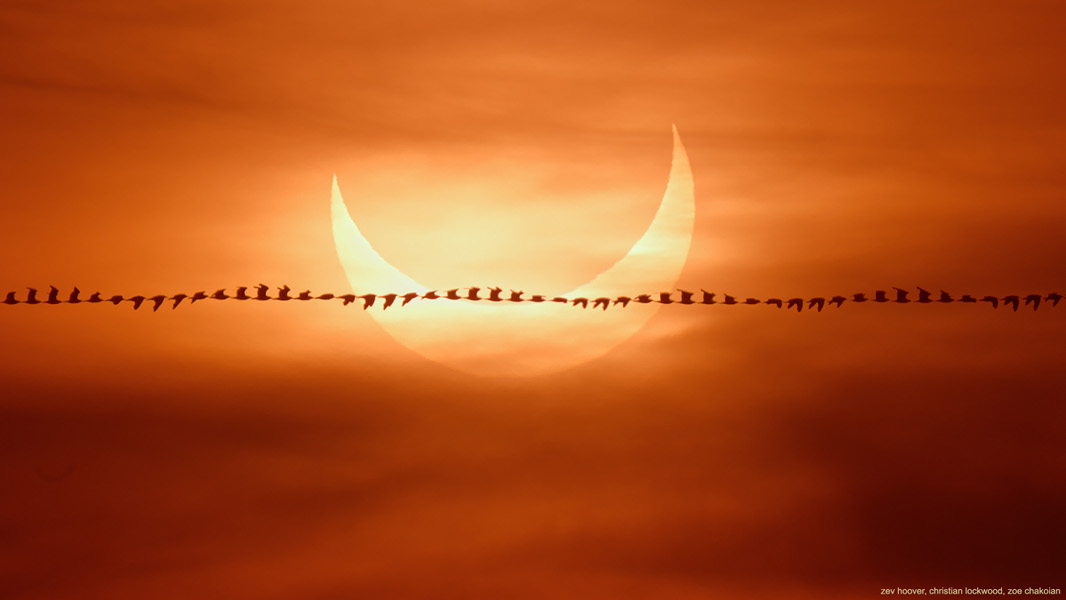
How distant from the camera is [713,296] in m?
11.3

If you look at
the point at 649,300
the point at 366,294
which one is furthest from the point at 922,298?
the point at 366,294

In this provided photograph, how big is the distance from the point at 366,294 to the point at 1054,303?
6194mm

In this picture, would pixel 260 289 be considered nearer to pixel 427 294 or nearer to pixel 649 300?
pixel 427 294

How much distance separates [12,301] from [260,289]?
2.00 meters

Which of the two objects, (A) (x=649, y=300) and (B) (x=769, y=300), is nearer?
(A) (x=649, y=300)

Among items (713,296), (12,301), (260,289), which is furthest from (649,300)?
(12,301)

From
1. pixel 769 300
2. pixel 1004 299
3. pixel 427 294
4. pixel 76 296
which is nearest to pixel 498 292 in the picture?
pixel 427 294

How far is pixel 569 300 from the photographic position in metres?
11.7

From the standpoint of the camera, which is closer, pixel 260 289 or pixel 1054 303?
pixel 260 289

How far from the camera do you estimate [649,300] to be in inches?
443

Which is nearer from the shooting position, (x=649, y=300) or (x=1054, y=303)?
(x=649, y=300)

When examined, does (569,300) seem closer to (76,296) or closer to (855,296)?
(855,296)

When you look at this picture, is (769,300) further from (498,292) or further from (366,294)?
(366,294)

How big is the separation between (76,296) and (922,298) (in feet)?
23.0
